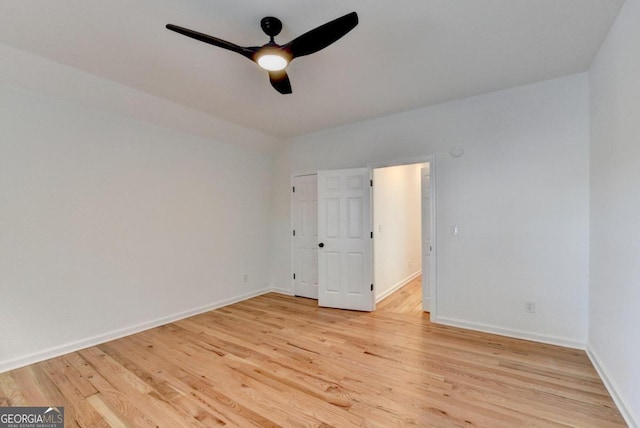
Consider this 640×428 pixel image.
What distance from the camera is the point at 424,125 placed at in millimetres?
3652

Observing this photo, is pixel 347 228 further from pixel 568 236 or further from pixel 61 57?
pixel 61 57

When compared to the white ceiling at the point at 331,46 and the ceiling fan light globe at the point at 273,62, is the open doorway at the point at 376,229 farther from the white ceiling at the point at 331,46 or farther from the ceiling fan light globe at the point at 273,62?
the ceiling fan light globe at the point at 273,62

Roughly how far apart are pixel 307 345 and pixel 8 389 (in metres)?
2.49

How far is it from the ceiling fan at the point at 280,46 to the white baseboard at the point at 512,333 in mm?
3360

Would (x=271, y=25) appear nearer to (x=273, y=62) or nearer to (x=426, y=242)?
(x=273, y=62)

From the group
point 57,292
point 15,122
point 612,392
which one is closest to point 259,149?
point 15,122

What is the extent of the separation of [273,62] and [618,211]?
2745 millimetres

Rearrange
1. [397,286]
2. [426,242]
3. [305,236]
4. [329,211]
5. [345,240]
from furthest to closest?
[397,286], [305,236], [329,211], [345,240], [426,242]

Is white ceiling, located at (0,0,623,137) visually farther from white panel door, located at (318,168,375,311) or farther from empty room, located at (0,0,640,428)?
white panel door, located at (318,168,375,311)

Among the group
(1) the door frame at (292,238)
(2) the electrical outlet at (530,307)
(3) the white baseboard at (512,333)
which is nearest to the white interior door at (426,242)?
(3) the white baseboard at (512,333)

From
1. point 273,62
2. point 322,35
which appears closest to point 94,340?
point 273,62

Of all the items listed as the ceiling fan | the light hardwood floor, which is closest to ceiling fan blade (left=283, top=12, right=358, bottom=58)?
the ceiling fan

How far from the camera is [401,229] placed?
17.3 ft

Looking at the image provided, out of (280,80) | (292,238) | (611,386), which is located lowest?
(611,386)
